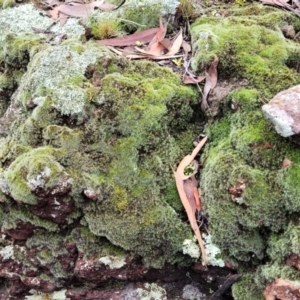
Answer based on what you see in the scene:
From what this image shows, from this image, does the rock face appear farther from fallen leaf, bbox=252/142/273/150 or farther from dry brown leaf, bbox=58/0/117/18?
dry brown leaf, bbox=58/0/117/18

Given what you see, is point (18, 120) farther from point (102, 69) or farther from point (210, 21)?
point (210, 21)

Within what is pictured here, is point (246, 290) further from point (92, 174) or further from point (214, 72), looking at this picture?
point (214, 72)

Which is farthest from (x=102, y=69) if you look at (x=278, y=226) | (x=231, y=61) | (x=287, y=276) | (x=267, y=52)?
(x=287, y=276)

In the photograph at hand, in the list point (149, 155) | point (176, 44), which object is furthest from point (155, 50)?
point (149, 155)

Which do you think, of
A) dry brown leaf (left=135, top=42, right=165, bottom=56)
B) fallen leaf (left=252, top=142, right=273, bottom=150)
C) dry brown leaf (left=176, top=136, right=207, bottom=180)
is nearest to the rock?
fallen leaf (left=252, top=142, right=273, bottom=150)

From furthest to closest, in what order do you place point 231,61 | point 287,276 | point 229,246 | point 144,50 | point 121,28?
point 121,28
point 144,50
point 231,61
point 229,246
point 287,276

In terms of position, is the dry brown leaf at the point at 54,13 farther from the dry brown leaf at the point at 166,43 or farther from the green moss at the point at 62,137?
the green moss at the point at 62,137

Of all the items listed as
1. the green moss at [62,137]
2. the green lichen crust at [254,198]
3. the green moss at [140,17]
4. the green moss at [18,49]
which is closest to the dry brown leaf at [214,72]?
the green lichen crust at [254,198]
